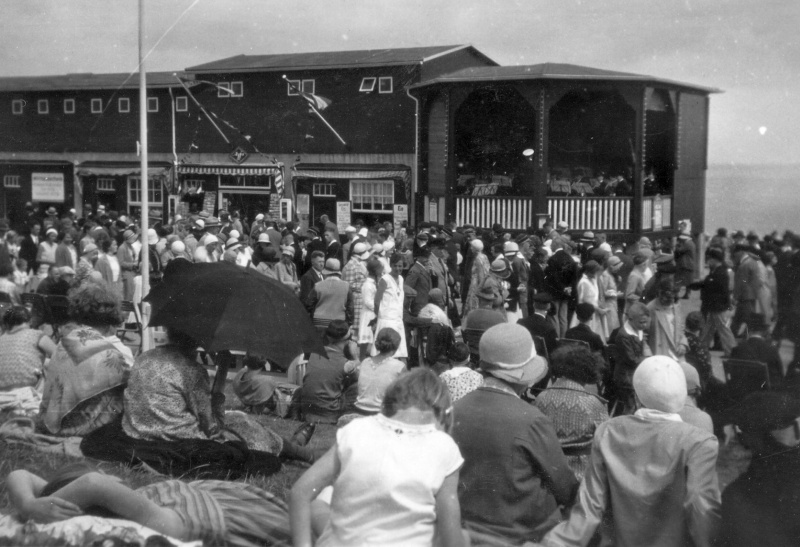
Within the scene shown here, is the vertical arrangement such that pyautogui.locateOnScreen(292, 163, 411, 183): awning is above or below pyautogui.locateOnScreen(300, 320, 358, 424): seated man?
above

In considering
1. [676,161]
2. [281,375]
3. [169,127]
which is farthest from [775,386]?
[169,127]

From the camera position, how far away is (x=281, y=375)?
910cm

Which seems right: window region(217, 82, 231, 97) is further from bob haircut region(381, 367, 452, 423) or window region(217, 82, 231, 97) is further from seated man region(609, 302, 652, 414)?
bob haircut region(381, 367, 452, 423)

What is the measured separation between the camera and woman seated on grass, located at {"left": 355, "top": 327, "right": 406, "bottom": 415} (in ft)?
20.6

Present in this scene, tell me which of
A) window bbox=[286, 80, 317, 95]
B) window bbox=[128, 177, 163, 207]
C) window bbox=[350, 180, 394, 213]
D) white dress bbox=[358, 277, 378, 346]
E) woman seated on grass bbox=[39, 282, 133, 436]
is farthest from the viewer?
window bbox=[350, 180, 394, 213]

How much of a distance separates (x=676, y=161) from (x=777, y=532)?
1757cm

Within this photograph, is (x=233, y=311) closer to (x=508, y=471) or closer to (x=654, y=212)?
(x=508, y=471)

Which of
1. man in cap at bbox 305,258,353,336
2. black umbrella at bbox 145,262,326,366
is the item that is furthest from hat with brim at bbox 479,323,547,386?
man in cap at bbox 305,258,353,336

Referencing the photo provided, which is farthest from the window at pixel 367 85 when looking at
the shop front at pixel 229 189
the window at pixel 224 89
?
the shop front at pixel 229 189

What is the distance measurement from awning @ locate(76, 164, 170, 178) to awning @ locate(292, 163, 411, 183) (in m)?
3.54

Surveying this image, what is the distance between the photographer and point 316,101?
19.9 meters

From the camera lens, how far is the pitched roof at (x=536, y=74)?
1742 cm

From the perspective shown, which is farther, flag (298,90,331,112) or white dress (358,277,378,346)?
flag (298,90,331,112)

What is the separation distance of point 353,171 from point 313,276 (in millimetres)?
15463
